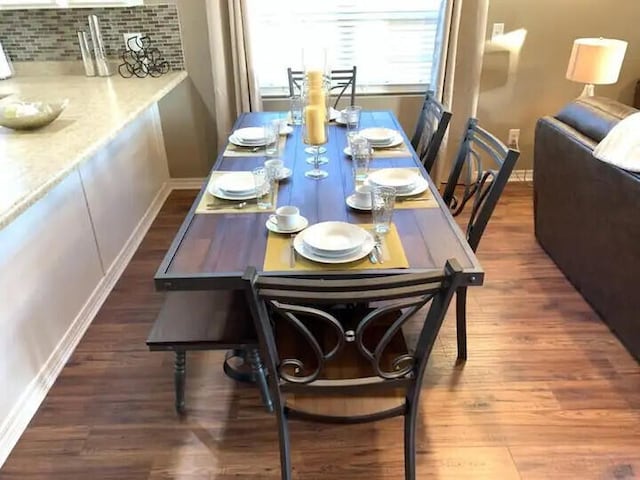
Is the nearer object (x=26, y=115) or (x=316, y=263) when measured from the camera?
(x=316, y=263)

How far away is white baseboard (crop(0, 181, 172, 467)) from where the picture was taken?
1.85m

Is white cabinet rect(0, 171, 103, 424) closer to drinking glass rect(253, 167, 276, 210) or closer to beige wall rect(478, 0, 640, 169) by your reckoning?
drinking glass rect(253, 167, 276, 210)

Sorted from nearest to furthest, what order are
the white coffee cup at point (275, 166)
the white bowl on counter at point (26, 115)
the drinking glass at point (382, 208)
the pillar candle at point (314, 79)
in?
1. the drinking glass at point (382, 208)
2. the white coffee cup at point (275, 166)
3. the pillar candle at point (314, 79)
4. the white bowl on counter at point (26, 115)

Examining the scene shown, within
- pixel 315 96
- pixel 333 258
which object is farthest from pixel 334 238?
Result: pixel 315 96

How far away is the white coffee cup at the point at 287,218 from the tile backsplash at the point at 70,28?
2.23m

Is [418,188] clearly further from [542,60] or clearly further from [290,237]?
[542,60]

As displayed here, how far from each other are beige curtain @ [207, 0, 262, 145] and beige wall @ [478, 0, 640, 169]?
1565 millimetres

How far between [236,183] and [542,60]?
2570 millimetres

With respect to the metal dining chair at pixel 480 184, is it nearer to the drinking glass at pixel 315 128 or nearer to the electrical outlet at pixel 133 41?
the drinking glass at pixel 315 128

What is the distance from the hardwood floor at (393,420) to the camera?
1751 millimetres

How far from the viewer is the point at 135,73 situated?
3.31 m

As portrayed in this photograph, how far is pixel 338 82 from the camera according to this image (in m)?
3.47

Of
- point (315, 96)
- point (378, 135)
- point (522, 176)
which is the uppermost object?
point (315, 96)

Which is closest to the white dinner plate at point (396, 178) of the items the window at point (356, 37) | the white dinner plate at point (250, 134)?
the white dinner plate at point (250, 134)
